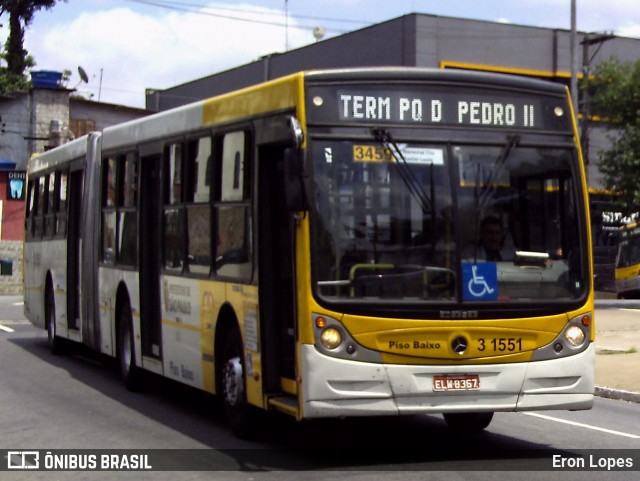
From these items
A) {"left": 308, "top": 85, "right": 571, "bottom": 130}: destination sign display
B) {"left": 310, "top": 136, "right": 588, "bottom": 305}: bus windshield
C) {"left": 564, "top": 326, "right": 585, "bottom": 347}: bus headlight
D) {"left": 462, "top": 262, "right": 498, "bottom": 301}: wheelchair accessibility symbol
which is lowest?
{"left": 564, "top": 326, "right": 585, "bottom": 347}: bus headlight

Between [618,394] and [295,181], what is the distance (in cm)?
791

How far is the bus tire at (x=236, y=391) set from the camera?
10.9m

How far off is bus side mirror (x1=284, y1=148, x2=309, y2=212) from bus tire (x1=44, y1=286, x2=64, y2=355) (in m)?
10.5

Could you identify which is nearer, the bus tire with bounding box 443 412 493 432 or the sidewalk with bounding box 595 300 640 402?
the bus tire with bounding box 443 412 493 432

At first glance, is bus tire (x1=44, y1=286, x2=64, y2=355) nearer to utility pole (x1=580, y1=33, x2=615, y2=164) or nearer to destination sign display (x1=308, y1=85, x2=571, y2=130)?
destination sign display (x1=308, y1=85, x2=571, y2=130)

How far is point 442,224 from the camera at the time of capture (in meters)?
→ 9.78

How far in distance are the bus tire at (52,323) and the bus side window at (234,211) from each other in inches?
328

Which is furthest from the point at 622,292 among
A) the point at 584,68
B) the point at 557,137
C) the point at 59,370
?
the point at 557,137

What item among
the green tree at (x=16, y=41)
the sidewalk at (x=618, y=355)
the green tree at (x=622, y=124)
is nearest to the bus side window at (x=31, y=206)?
the sidewalk at (x=618, y=355)

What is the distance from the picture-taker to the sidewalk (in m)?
16.2

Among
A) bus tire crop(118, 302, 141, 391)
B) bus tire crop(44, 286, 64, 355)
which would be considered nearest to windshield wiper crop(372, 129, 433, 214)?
bus tire crop(118, 302, 141, 391)

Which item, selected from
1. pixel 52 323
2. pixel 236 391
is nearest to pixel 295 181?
pixel 236 391

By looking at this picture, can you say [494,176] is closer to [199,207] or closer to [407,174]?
[407,174]

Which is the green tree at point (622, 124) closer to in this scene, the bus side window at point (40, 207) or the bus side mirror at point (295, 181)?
the bus side window at point (40, 207)
